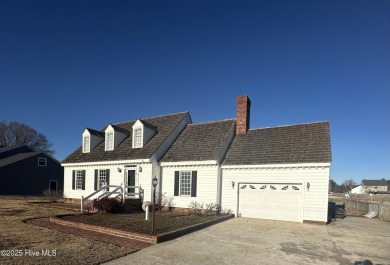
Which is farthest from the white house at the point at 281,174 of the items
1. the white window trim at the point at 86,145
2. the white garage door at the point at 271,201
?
the white window trim at the point at 86,145

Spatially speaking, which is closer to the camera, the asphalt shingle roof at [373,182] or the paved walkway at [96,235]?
the paved walkway at [96,235]

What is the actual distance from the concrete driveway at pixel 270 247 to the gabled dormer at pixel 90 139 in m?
15.6

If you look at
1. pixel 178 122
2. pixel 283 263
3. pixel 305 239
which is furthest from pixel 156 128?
pixel 283 263

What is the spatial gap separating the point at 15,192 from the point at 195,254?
3481cm

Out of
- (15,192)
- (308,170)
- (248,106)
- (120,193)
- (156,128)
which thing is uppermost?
(248,106)

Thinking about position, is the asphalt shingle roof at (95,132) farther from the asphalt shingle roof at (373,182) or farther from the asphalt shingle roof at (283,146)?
the asphalt shingle roof at (373,182)

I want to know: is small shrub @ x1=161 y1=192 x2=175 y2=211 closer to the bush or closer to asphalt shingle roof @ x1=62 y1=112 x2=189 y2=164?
asphalt shingle roof @ x1=62 y1=112 x2=189 y2=164

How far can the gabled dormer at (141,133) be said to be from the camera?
828 inches

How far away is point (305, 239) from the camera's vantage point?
10.9 metres

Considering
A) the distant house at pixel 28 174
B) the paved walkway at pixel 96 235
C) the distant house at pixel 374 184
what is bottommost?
the distant house at pixel 374 184

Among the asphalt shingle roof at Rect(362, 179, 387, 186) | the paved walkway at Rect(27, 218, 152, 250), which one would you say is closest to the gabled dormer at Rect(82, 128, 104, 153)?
the paved walkway at Rect(27, 218, 152, 250)

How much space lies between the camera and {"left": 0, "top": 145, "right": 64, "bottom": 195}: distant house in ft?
114

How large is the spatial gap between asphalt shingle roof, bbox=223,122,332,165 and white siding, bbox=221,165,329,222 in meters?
0.46

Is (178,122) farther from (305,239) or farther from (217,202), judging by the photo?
(305,239)
